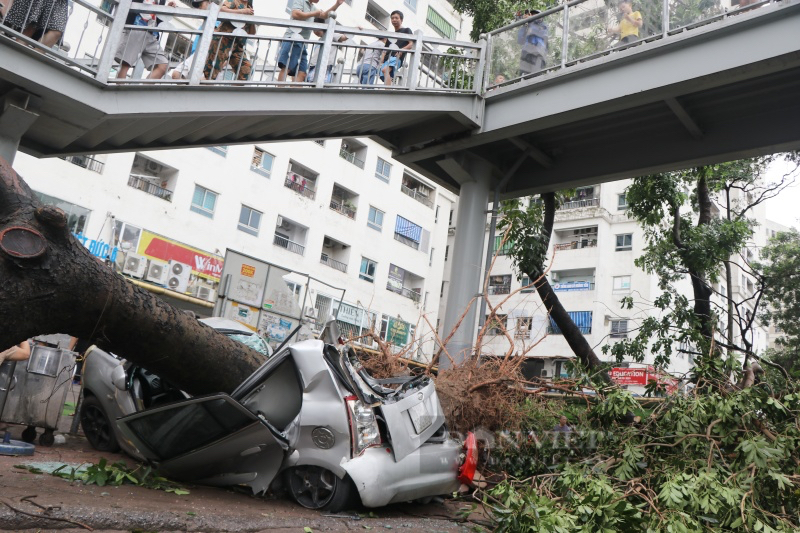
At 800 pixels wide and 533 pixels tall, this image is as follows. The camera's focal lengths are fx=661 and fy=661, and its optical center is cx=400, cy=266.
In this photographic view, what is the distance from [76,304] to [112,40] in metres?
4.61

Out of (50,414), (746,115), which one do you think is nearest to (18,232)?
(50,414)

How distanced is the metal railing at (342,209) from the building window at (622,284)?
651 inches

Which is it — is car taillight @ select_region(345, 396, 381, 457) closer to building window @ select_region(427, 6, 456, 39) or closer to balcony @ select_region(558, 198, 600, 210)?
balcony @ select_region(558, 198, 600, 210)

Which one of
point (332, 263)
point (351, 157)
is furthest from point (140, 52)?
point (351, 157)

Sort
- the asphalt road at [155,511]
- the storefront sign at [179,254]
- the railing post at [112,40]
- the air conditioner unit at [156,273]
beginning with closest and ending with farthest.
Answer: the asphalt road at [155,511]
the railing post at [112,40]
the air conditioner unit at [156,273]
the storefront sign at [179,254]

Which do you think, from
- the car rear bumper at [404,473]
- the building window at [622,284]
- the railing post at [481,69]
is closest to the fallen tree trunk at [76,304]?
the car rear bumper at [404,473]

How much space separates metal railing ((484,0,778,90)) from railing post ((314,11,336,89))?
2.66 meters

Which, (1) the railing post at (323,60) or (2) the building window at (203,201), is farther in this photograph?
(2) the building window at (203,201)

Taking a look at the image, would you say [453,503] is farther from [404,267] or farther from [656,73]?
[404,267]

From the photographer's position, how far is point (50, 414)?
736 centimetres

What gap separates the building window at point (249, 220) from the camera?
1145 inches

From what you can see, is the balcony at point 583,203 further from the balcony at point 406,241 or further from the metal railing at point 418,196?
the balcony at point 406,241

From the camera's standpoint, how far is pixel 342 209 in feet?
113

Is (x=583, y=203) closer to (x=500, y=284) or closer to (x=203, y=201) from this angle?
(x=500, y=284)
